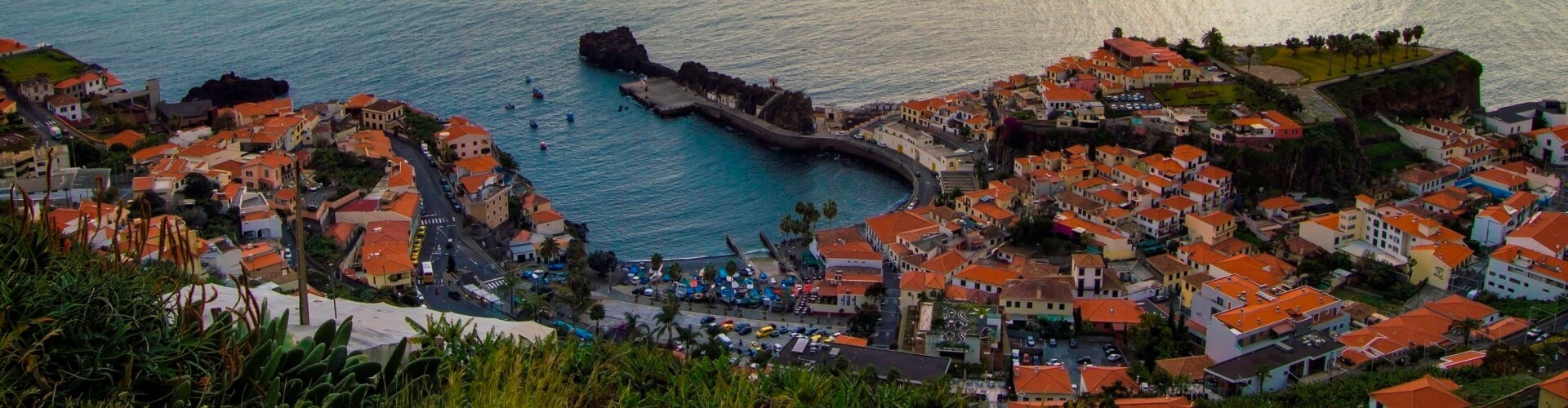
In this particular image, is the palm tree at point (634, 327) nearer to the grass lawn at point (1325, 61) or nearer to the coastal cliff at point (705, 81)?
the coastal cliff at point (705, 81)

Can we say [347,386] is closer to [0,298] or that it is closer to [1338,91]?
[0,298]

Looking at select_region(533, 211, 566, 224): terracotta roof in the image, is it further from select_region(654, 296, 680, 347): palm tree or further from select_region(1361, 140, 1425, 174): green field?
select_region(1361, 140, 1425, 174): green field

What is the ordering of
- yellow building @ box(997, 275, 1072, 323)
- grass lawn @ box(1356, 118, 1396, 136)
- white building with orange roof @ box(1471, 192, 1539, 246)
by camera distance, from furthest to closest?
grass lawn @ box(1356, 118, 1396, 136), white building with orange roof @ box(1471, 192, 1539, 246), yellow building @ box(997, 275, 1072, 323)

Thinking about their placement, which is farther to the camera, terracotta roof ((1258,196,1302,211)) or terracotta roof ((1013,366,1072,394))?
terracotta roof ((1258,196,1302,211))

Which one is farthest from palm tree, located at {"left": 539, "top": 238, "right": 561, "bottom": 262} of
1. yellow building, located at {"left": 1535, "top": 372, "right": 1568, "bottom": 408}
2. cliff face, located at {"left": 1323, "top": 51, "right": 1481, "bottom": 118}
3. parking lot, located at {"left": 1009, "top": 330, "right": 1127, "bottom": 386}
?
cliff face, located at {"left": 1323, "top": 51, "right": 1481, "bottom": 118}

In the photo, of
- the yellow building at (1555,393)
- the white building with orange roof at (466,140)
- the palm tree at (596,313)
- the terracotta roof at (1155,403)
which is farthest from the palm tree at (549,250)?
the yellow building at (1555,393)

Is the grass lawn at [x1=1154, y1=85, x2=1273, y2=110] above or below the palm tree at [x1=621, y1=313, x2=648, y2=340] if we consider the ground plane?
above
